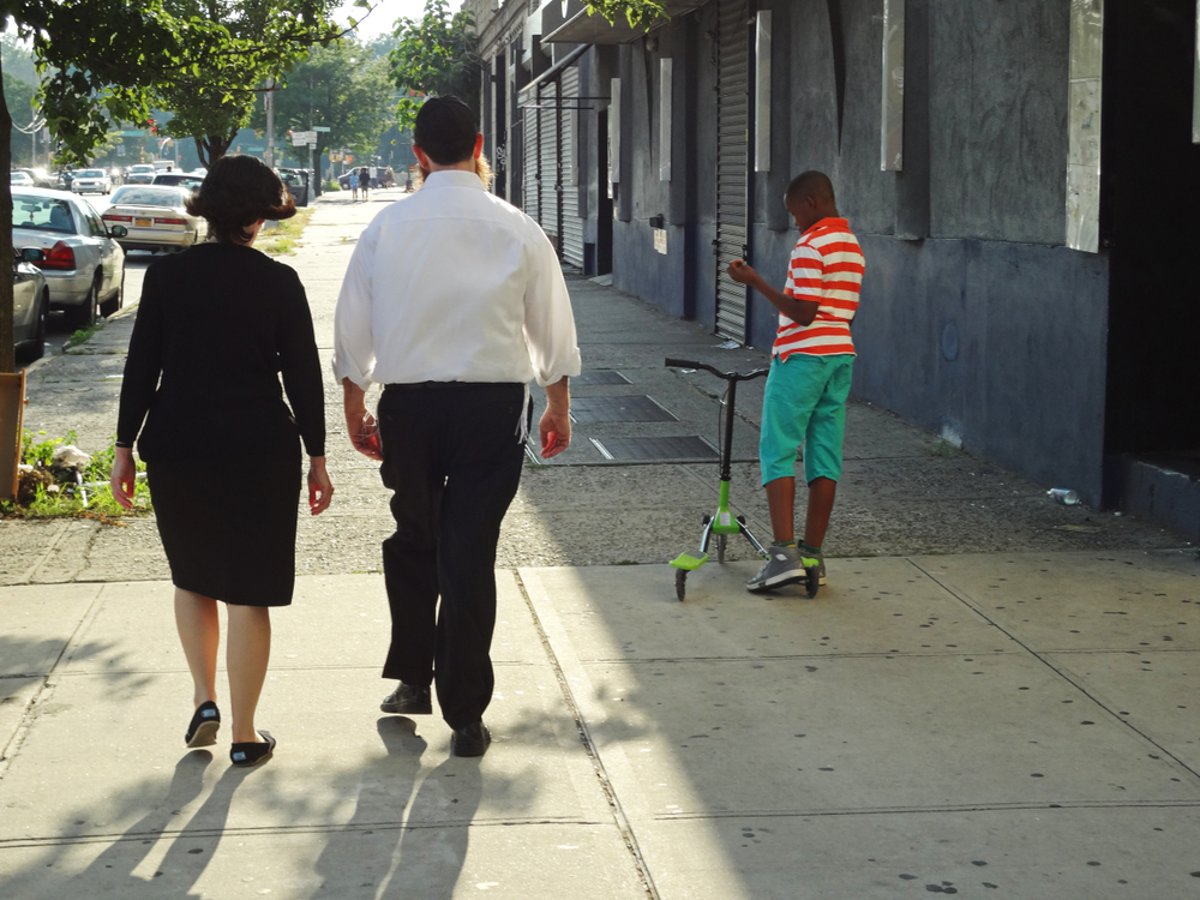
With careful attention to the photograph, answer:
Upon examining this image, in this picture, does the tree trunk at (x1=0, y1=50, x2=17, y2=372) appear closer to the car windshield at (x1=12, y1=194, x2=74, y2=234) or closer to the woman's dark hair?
the woman's dark hair

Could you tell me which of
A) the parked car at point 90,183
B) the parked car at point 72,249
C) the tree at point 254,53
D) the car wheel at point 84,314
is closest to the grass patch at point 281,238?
the parked car at point 72,249

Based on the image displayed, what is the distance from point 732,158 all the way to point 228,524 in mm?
12157

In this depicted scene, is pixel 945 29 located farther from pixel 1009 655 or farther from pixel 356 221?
pixel 356 221

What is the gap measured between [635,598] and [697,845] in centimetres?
257

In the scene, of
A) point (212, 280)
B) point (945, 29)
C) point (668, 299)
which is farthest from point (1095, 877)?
point (668, 299)

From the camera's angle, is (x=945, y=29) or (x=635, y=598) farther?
(x=945, y=29)

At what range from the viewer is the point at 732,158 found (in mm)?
16312

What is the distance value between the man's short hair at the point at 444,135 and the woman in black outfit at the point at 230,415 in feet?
1.37

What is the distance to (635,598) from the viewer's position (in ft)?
22.3

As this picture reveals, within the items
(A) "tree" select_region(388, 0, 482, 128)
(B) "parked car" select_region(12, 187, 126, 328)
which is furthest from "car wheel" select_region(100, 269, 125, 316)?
(A) "tree" select_region(388, 0, 482, 128)

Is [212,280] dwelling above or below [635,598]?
above

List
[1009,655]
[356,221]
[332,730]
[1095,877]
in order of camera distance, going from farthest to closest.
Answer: [356,221]
[1009,655]
[332,730]
[1095,877]

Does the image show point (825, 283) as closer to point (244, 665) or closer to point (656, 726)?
point (656, 726)

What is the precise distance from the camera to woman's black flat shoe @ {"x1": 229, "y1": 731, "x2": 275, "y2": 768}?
4789mm
